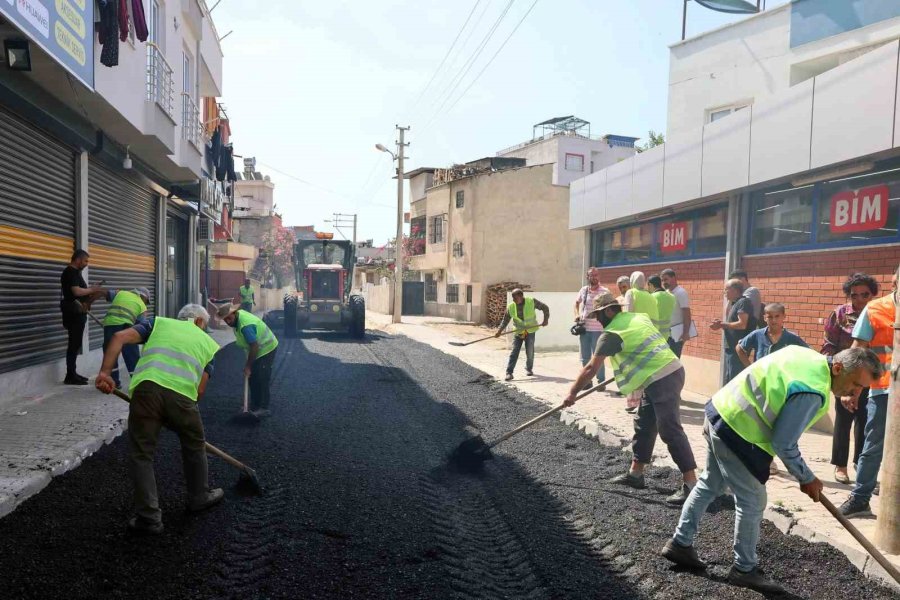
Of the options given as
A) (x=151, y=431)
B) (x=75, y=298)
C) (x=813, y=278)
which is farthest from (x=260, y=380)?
(x=813, y=278)

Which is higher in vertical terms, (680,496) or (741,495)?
(741,495)

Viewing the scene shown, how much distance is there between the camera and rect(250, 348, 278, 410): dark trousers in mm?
7121

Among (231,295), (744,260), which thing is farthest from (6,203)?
(231,295)

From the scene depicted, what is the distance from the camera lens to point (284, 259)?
4931 centimetres

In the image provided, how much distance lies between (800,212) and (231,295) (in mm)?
20849

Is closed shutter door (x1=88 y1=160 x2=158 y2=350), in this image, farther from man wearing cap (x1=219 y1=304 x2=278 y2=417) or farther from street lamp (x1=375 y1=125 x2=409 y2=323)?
street lamp (x1=375 y1=125 x2=409 y2=323)

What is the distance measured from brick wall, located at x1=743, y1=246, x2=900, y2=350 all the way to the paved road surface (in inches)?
114

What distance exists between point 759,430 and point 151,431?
340cm

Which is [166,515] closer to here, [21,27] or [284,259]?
[21,27]

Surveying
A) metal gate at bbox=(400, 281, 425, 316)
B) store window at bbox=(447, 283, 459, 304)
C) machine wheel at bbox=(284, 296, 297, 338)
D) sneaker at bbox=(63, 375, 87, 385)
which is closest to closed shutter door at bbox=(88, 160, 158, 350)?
sneaker at bbox=(63, 375, 87, 385)

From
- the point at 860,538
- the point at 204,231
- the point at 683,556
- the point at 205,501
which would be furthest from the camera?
the point at 204,231

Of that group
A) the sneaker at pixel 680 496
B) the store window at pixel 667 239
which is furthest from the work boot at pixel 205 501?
the store window at pixel 667 239

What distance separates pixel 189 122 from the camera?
42.3 feet

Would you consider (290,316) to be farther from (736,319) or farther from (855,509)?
(855,509)
